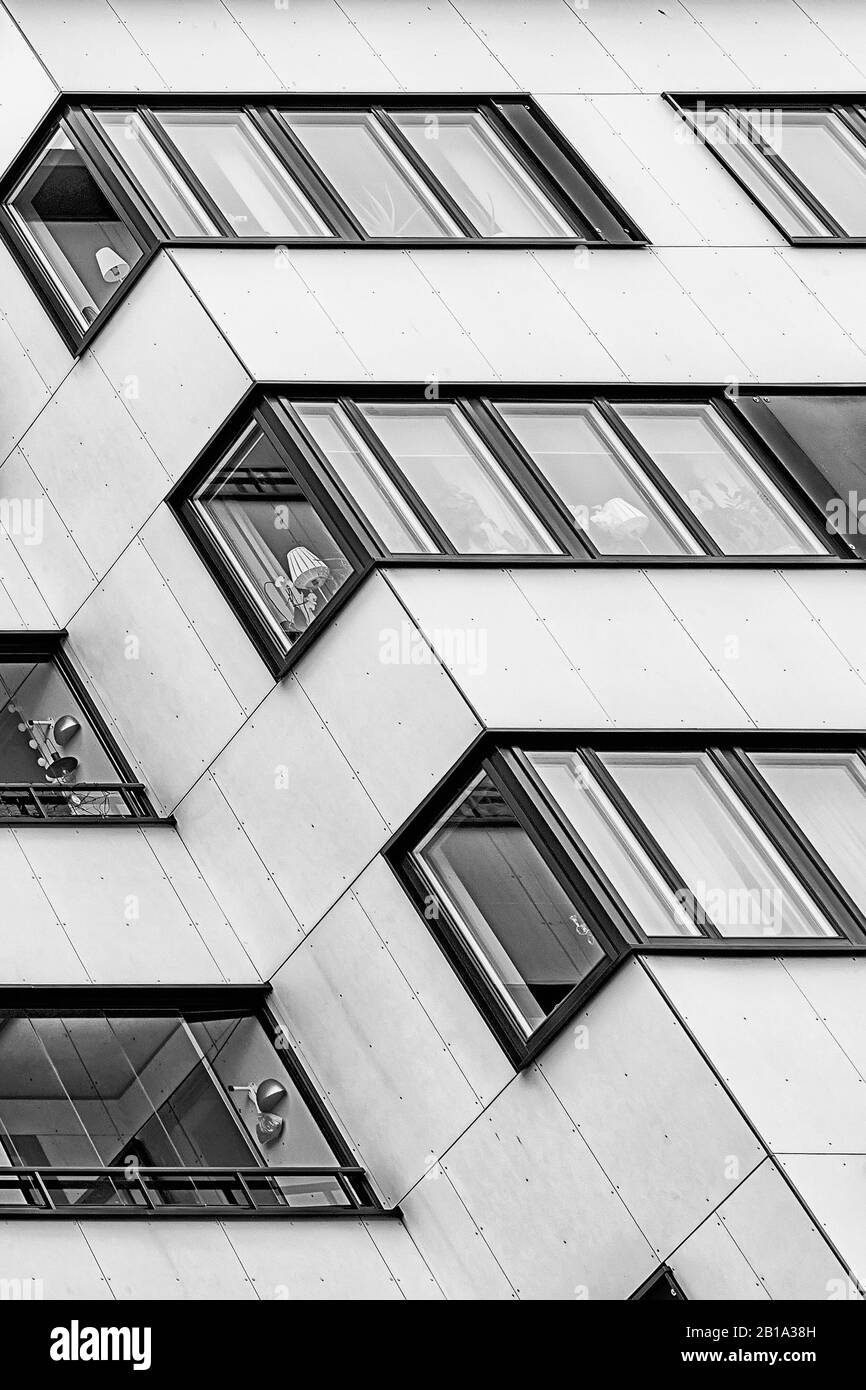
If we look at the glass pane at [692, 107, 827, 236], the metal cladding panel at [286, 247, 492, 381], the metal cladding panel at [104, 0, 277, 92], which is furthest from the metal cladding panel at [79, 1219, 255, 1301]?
the metal cladding panel at [104, 0, 277, 92]

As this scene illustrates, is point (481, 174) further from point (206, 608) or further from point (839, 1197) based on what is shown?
point (839, 1197)

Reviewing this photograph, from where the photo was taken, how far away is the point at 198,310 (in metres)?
18.7

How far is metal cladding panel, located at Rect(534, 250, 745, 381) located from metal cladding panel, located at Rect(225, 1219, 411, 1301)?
9.50 meters

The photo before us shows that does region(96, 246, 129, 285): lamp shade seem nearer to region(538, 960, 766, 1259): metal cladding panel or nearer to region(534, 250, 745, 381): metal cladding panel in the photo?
region(534, 250, 745, 381): metal cladding panel

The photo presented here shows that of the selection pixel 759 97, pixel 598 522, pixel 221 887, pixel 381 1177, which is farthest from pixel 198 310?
pixel 381 1177

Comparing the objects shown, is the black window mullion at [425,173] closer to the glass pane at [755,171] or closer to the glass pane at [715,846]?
the glass pane at [755,171]

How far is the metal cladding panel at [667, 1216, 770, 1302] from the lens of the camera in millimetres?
12735

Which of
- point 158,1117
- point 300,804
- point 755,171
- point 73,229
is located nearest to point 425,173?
point 755,171

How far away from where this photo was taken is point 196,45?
70.9ft

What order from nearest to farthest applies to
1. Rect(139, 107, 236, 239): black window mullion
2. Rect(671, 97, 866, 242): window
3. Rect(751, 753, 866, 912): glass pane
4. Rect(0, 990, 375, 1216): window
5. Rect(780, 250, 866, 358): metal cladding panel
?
1. Rect(751, 753, 866, 912): glass pane
2. Rect(0, 990, 375, 1216): window
3. Rect(780, 250, 866, 358): metal cladding panel
4. Rect(139, 107, 236, 239): black window mullion
5. Rect(671, 97, 866, 242): window

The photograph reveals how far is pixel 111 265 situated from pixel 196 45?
3.60 metres

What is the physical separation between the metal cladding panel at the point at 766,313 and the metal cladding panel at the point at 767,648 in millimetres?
3184

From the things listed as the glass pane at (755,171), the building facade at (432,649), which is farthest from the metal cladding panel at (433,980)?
the glass pane at (755,171)

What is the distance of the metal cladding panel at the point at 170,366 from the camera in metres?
18.3
